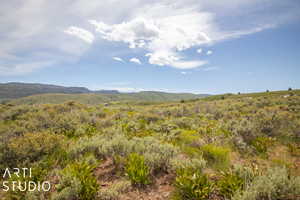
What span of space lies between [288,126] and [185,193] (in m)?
8.06

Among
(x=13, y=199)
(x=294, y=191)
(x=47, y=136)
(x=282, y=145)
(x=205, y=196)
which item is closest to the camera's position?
→ (x=294, y=191)

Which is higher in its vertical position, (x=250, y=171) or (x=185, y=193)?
(x=250, y=171)

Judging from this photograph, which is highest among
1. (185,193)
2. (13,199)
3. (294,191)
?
(294,191)

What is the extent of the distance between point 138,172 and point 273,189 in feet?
9.21

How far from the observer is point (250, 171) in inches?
136

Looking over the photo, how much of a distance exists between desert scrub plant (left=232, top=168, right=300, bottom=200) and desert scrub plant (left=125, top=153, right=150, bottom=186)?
1.96 m

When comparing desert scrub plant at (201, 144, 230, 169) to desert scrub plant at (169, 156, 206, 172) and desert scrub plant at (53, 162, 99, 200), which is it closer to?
desert scrub plant at (169, 156, 206, 172)

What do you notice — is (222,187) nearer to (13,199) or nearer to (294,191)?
(294,191)

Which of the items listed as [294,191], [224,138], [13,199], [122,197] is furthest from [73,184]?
[224,138]

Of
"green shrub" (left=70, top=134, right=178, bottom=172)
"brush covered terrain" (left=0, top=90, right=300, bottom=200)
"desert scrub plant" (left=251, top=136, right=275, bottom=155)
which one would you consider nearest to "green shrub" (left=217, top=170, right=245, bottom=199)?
"brush covered terrain" (left=0, top=90, right=300, bottom=200)

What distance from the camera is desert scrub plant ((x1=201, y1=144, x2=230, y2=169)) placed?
462 centimetres

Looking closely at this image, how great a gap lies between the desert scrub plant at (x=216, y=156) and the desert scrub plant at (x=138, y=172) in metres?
2.19

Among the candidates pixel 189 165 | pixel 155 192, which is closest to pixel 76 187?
pixel 155 192

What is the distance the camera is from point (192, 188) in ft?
10.4
